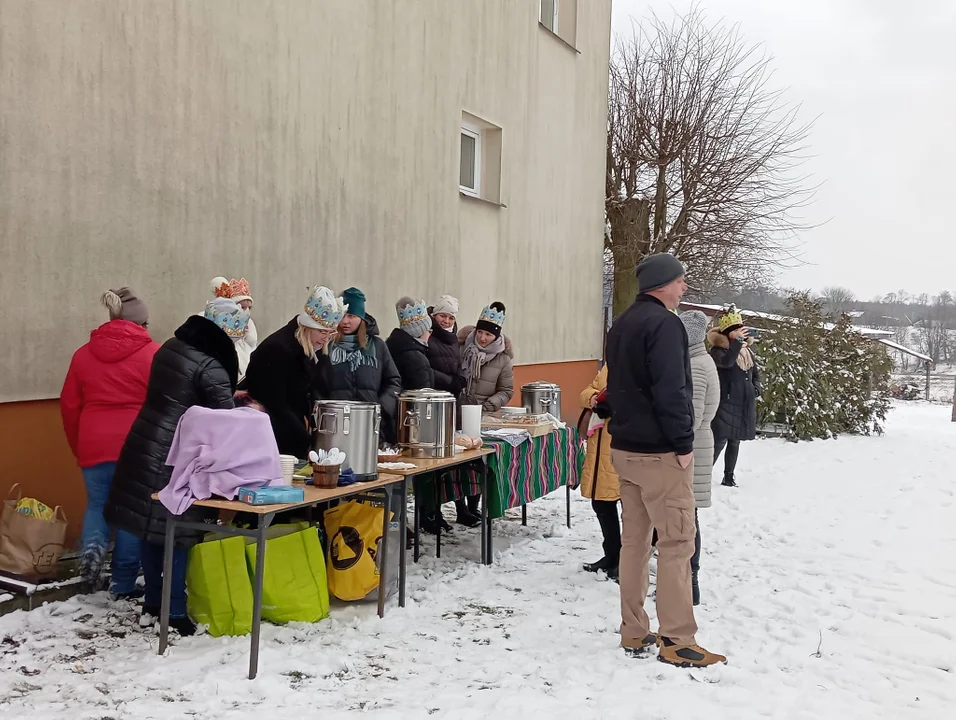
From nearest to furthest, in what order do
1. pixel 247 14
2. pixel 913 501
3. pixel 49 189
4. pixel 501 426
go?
pixel 49 189, pixel 247 14, pixel 501 426, pixel 913 501

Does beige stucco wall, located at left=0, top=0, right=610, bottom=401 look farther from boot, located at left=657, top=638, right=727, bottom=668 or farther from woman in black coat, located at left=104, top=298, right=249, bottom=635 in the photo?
boot, located at left=657, top=638, right=727, bottom=668

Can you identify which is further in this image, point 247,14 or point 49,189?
A: point 247,14

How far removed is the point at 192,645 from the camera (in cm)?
442

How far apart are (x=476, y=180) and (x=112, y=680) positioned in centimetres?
762

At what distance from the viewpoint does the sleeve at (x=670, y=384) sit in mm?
4230

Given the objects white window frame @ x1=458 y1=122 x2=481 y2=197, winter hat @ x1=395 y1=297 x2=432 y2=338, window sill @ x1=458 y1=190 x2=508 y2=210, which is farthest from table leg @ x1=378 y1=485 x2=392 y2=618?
white window frame @ x1=458 y1=122 x2=481 y2=197

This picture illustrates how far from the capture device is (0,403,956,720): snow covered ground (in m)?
3.86

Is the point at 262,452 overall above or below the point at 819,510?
above

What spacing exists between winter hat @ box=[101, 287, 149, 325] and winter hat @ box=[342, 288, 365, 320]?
1.26 m

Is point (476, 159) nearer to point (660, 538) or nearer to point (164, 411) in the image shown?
point (164, 411)

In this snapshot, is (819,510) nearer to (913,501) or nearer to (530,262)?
(913,501)

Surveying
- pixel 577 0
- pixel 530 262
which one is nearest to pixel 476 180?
Result: pixel 530 262

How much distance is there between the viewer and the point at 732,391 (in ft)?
31.7

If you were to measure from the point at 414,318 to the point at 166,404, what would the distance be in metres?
2.56
